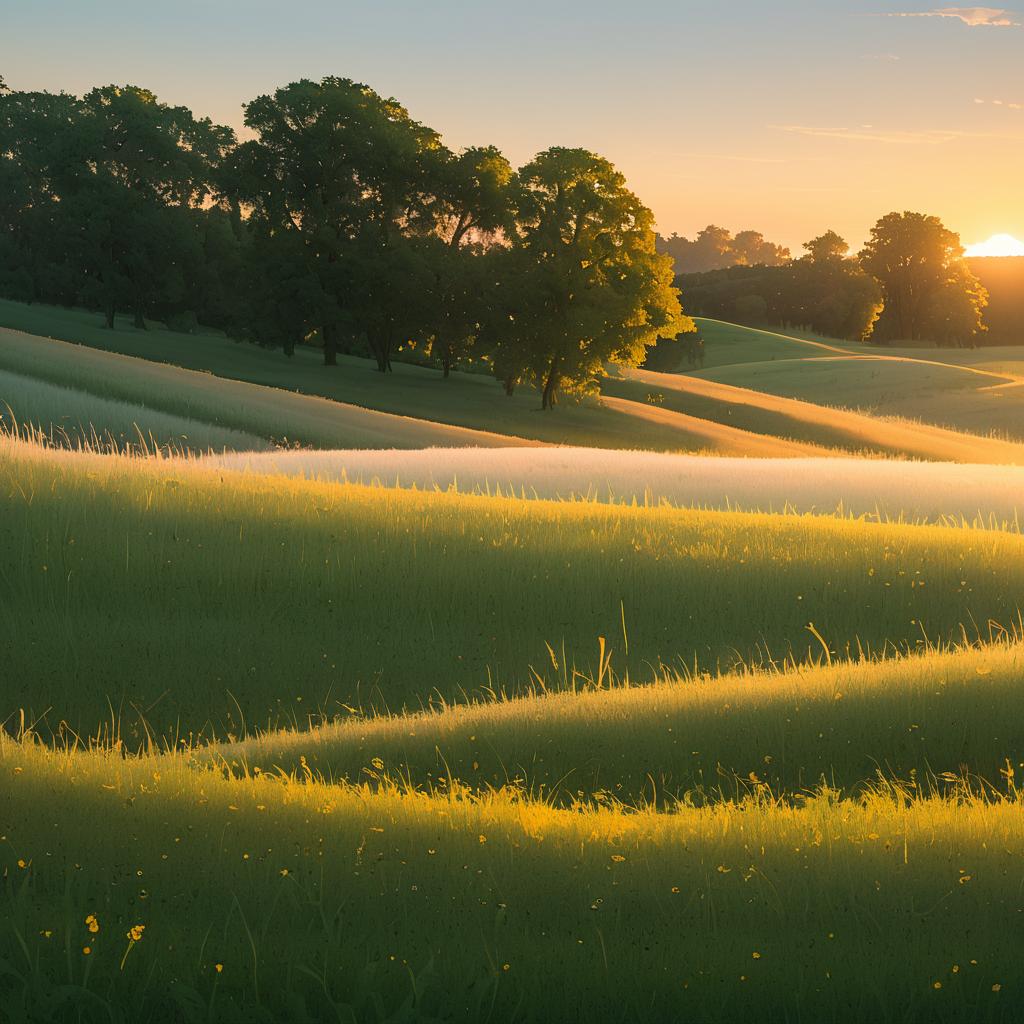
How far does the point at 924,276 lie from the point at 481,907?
116 m

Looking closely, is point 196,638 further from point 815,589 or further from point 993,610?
point 993,610

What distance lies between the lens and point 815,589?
37.3ft

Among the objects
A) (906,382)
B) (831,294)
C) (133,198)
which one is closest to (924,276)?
(831,294)

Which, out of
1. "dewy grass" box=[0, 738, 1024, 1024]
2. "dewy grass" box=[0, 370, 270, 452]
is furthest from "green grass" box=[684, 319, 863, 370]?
"dewy grass" box=[0, 738, 1024, 1024]

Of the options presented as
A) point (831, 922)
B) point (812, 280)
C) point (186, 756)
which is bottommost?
point (186, 756)

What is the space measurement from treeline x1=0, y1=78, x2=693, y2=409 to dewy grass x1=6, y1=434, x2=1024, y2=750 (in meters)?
34.8

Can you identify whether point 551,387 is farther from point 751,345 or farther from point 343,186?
A: point 751,345

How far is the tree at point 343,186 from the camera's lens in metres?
57.3

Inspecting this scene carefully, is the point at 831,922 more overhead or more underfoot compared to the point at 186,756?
more overhead

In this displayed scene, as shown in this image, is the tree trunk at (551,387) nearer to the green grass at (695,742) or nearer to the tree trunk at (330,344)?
the tree trunk at (330,344)

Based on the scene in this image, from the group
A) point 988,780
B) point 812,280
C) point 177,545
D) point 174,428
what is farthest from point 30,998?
point 812,280

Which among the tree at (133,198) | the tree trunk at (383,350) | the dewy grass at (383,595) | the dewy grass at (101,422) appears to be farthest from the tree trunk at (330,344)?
the dewy grass at (383,595)

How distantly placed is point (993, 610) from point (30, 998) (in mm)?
9695

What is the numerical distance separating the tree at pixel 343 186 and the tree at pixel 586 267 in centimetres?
994
